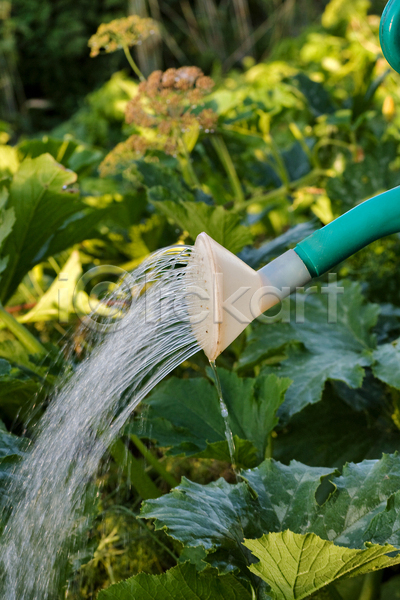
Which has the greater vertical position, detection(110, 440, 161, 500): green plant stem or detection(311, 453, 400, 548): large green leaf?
detection(311, 453, 400, 548): large green leaf

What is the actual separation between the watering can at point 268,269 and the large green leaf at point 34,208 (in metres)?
0.69

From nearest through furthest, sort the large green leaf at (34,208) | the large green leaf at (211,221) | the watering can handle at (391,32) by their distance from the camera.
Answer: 1. the watering can handle at (391,32)
2. the large green leaf at (211,221)
3. the large green leaf at (34,208)

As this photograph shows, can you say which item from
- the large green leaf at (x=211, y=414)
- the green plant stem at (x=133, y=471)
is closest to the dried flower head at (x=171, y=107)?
the large green leaf at (x=211, y=414)

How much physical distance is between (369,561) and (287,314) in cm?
70

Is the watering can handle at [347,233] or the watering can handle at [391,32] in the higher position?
the watering can handle at [391,32]

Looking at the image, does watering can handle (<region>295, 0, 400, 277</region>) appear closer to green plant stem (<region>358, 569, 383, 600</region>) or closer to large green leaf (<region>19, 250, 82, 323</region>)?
green plant stem (<region>358, 569, 383, 600</region>)

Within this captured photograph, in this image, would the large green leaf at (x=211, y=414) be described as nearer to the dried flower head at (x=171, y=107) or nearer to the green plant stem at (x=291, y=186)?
the dried flower head at (x=171, y=107)

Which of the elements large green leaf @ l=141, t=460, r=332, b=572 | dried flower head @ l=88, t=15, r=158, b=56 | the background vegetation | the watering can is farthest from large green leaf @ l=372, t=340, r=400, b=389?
dried flower head @ l=88, t=15, r=158, b=56

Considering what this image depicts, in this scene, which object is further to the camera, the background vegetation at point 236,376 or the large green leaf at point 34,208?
the large green leaf at point 34,208

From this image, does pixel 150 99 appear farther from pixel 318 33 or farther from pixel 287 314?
pixel 318 33

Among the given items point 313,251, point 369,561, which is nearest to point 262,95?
point 313,251

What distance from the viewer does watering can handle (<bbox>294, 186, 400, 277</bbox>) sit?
75cm

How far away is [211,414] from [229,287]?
0.49 meters

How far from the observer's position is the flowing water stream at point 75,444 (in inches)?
36.3
